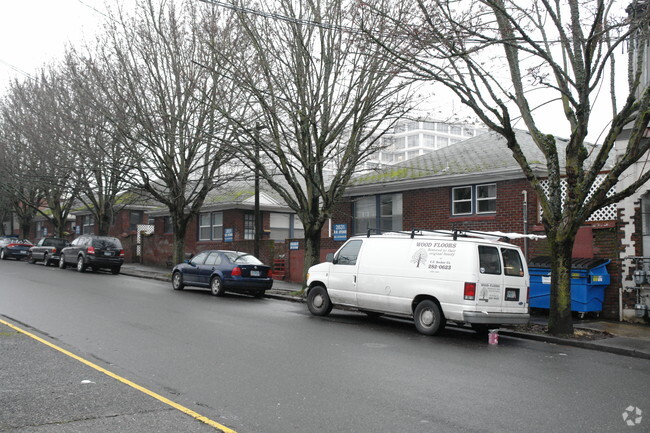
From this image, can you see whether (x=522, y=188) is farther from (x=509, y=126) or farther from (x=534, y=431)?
(x=534, y=431)

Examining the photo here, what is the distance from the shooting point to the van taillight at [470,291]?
10586 millimetres

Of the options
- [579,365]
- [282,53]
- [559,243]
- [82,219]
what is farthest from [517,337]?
[82,219]

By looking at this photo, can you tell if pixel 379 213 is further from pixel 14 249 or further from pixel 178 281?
pixel 14 249

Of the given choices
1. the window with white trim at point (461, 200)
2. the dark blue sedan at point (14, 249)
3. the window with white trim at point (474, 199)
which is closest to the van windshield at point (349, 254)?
the window with white trim at point (474, 199)

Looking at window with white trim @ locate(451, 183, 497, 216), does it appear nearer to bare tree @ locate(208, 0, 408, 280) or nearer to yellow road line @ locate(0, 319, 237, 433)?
bare tree @ locate(208, 0, 408, 280)

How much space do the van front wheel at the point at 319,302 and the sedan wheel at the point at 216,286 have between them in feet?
15.7

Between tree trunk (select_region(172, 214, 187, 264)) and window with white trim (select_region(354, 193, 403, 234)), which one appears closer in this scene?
window with white trim (select_region(354, 193, 403, 234))

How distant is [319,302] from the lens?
1360 centimetres

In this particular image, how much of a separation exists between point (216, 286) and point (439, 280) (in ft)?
29.1

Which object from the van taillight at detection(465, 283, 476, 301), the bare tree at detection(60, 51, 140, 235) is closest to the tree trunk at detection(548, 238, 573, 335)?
the van taillight at detection(465, 283, 476, 301)

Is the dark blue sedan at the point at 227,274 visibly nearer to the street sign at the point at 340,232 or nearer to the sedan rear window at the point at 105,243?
the street sign at the point at 340,232

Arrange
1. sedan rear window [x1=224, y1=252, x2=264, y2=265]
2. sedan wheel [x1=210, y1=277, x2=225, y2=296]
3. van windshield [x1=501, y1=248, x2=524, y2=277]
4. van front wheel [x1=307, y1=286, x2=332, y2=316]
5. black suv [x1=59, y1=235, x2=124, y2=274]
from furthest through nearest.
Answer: black suv [x1=59, y1=235, x2=124, y2=274], sedan rear window [x1=224, y1=252, x2=264, y2=265], sedan wheel [x1=210, y1=277, x2=225, y2=296], van front wheel [x1=307, y1=286, x2=332, y2=316], van windshield [x1=501, y1=248, x2=524, y2=277]

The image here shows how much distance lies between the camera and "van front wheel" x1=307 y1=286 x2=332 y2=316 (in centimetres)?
1343

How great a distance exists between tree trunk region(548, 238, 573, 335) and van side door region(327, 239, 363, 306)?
3965 millimetres
